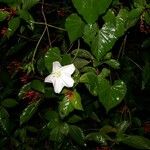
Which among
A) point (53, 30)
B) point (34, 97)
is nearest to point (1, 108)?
point (34, 97)

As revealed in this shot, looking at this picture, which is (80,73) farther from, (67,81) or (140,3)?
(140,3)

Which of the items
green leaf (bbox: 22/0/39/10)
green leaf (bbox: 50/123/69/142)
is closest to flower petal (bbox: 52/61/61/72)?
green leaf (bbox: 22/0/39/10)

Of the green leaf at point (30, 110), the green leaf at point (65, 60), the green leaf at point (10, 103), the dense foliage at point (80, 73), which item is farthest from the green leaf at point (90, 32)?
the green leaf at point (10, 103)

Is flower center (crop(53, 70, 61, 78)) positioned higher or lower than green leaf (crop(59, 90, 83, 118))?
higher

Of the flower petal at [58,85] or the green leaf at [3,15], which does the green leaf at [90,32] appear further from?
the green leaf at [3,15]

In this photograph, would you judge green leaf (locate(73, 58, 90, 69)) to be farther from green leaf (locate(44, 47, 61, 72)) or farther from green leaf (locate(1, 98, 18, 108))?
green leaf (locate(1, 98, 18, 108))

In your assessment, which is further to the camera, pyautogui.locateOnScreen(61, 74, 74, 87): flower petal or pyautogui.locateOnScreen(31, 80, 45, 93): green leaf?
pyautogui.locateOnScreen(31, 80, 45, 93): green leaf

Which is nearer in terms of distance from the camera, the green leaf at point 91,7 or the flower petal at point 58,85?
the green leaf at point 91,7

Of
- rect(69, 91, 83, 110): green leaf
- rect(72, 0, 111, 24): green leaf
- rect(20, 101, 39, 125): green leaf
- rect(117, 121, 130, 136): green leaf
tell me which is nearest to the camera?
rect(72, 0, 111, 24): green leaf

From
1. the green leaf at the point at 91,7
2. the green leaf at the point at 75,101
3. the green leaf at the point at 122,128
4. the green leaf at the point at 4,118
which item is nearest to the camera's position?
the green leaf at the point at 91,7
